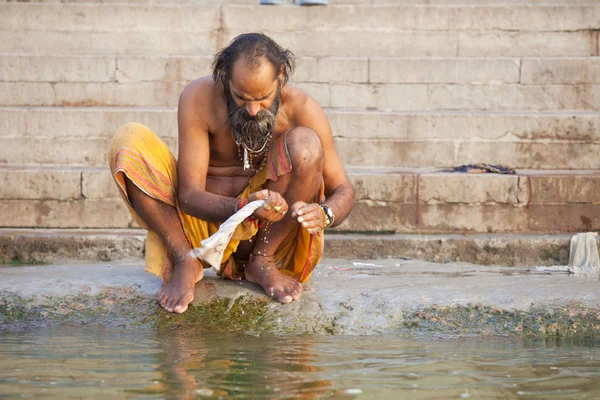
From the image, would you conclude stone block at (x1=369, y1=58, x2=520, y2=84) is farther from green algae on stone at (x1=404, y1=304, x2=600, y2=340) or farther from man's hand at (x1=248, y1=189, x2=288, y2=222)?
man's hand at (x1=248, y1=189, x2=288, y2=222)

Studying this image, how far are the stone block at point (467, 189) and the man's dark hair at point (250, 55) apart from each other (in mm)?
2165

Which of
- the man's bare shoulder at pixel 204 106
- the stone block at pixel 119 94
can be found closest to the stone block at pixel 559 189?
the man's bare shoulder at pixel 204 106

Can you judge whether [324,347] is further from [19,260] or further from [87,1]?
[87,1]

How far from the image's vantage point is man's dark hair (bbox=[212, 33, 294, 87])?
12.0ft

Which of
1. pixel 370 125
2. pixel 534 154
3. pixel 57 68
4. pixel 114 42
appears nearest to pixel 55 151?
pixel 57 68

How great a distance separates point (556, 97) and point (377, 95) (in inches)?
53.9

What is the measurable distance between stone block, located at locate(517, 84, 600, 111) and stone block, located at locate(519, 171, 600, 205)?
120 centimetres

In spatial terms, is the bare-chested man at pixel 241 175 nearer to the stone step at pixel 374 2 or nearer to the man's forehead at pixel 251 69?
the man's forehead at pixel 251 69

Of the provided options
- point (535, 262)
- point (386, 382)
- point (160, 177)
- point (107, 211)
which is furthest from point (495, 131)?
point (386, 382)

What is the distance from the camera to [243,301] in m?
3.88

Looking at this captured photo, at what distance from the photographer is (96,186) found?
5.86 meters

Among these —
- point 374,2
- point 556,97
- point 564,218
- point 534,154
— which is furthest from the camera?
point 374,2

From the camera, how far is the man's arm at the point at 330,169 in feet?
12.8

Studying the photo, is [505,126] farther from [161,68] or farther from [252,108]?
[252,108]
